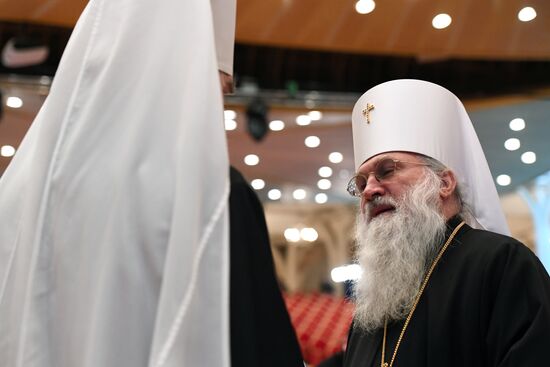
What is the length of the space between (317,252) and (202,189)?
2014 cm

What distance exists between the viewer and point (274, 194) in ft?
→ 38.5

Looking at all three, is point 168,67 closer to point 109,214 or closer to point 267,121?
point 109,214

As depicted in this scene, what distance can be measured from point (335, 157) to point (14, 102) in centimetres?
481

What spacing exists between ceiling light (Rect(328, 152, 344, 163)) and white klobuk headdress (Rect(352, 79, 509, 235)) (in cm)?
734

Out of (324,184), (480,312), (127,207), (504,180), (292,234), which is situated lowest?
(480,312)

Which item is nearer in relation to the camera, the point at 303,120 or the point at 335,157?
the point at 303,120

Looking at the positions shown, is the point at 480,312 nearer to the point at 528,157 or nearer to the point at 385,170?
the point at 385,170

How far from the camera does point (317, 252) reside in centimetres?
2094

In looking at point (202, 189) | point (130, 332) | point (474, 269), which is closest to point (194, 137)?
point (202, 189)

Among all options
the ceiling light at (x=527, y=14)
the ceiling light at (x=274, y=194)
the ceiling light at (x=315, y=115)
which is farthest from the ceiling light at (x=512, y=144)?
the ceiling light at (x=274, y=194)

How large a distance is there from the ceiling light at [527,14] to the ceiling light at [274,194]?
633 centimetres

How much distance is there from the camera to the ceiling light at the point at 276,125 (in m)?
9.56

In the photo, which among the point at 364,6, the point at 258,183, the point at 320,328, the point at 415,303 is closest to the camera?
the point at 415,303

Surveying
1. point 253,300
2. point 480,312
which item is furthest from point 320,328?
point 253,300
